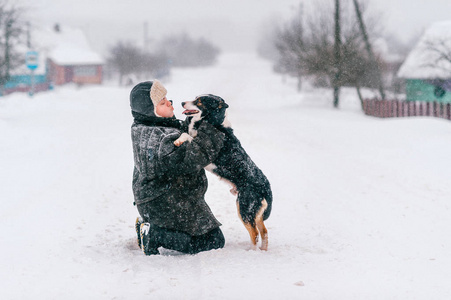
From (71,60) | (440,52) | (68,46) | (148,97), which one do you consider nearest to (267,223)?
(148,97)

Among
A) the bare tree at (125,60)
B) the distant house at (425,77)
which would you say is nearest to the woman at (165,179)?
the distant house at (425,77)

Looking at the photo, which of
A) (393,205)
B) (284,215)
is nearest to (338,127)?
(393,205)

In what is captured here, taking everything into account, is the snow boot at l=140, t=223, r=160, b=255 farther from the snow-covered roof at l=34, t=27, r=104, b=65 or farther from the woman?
the snow-covered roof at l=34, t=27, r=104, b=65

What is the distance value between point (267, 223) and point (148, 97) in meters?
2.48

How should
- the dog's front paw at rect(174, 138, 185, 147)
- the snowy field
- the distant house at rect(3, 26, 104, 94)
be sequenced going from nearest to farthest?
the snowy field → the dog's front paw at rect(174, 138, 185, 147) → the distant house at rect(3, 26, 104, 94)

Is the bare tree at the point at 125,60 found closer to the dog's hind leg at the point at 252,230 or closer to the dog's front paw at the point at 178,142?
the dog's hind leg at the point at 252,230

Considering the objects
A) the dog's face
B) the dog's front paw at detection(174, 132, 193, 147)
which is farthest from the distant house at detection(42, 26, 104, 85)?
the dog's front paw at detection(174, 132, 193, 147)

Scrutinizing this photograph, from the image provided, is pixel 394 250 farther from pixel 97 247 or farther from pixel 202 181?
pixel 97 247

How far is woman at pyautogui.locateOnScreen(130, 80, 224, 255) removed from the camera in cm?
364

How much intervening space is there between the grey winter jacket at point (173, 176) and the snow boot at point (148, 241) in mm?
78

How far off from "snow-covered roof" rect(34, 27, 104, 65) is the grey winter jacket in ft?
139

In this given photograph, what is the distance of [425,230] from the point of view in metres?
5.32

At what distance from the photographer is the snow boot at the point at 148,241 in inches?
152

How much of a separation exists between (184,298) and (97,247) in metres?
1.44
